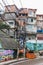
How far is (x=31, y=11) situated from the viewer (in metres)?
65.6

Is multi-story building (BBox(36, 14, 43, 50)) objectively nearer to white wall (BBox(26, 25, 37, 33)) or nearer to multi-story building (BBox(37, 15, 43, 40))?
multi-story building (BBox(37, 15, 43, 40))

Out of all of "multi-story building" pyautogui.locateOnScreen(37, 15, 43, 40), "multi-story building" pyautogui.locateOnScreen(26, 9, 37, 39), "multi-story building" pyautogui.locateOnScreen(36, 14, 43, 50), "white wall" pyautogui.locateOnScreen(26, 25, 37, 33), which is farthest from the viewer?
"white wall" pyautogui.locateOnScreen(26, 25, 37, 33)

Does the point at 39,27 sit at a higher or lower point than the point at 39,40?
higher

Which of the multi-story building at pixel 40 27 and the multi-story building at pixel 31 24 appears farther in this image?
the multi-story building at pixel 31 24

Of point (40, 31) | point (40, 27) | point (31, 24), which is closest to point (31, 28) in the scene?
point (31, 24)

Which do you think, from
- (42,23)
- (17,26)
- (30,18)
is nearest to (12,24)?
(17,26)

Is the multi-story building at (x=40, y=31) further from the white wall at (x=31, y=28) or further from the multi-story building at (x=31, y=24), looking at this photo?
the white wall at (x=31, y=28)

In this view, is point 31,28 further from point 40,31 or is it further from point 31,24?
point 40,31

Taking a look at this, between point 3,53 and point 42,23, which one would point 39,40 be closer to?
point 42,23

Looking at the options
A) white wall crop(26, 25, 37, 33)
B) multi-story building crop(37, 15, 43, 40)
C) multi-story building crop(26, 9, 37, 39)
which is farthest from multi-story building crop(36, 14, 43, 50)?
white wall crop(26, 25, 37, 33)

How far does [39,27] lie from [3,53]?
32.1 m

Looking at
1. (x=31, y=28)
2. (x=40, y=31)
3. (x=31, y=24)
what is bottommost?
(x=40, y=31)

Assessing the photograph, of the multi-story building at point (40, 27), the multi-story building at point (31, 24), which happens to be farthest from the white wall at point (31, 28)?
the multi-story building at point (40, 27)

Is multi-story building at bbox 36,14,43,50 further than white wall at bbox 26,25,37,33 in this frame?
No
